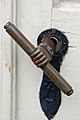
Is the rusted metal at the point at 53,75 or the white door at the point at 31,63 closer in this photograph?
the rusted metal at the point at 53,75

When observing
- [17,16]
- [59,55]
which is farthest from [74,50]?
[17,16]

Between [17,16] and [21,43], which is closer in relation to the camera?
[21,43]

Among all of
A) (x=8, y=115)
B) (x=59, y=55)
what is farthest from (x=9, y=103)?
(x=59, y=55)

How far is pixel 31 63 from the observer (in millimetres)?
666

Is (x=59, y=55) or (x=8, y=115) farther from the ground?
(x=59, y=55)

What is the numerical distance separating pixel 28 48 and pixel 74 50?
0.13 meters

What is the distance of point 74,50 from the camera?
25.0 inches

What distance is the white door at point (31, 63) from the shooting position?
0.63 meters

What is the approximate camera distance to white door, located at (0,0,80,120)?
0.63 m

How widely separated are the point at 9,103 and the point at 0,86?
0.04 m

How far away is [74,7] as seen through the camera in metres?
0.63

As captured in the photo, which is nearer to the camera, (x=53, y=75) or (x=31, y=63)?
(x=53, y=75)

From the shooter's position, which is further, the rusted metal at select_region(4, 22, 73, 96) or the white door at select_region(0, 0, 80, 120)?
the white door at select_region(0, 0, 80, 120)

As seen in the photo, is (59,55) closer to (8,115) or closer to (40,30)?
(40,30)
